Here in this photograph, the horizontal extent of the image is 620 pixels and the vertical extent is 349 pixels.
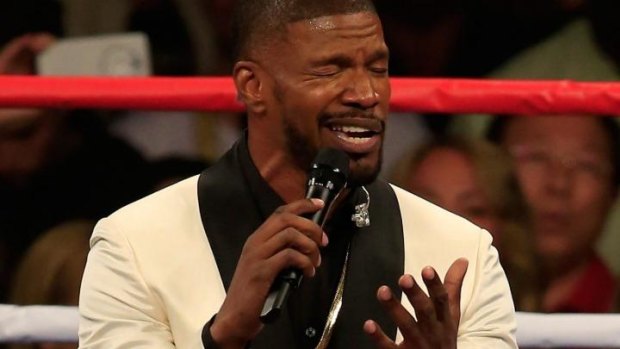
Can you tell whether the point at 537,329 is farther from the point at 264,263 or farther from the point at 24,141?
the point at 24,141

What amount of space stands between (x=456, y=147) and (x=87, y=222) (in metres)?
0.65

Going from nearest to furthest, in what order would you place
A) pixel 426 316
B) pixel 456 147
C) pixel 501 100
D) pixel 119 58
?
pixel 426 316, pixel 501 100, pixel 456 147, pixel 119 58

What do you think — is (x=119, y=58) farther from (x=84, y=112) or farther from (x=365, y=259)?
(x=365, y=259)

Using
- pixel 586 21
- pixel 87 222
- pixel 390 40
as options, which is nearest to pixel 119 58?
pixel 87 222

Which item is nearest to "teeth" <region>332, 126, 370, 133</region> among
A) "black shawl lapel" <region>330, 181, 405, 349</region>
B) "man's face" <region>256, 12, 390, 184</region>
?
"man's face" <region>256, 12, 390, 184</region>

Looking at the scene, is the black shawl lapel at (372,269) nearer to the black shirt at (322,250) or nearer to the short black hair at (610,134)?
the black shirt at (322,250)

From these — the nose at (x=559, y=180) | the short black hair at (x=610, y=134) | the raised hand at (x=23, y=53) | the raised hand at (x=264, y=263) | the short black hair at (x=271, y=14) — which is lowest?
the nose at (x=559, y=180)

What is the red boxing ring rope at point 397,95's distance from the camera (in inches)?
78.4

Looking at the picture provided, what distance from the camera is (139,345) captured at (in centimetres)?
159

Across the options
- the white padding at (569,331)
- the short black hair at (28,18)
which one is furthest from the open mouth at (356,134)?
the short black hair at (28,18)

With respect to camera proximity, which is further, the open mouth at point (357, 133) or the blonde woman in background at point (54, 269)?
the blonde woman in background at point (54, 269)

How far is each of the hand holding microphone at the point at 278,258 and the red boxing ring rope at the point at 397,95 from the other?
488mm

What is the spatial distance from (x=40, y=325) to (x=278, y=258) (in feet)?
2.21

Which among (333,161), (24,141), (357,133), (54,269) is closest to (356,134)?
(357,133)
